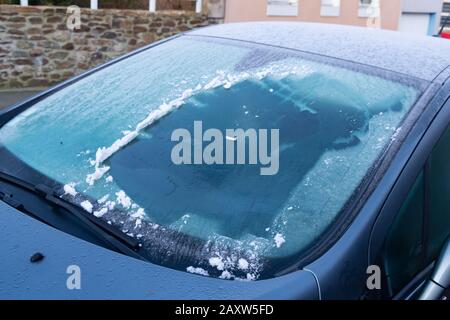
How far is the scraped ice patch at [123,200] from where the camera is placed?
70.4 inches

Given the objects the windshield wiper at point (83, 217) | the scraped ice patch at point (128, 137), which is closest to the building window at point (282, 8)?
the scraped ice patch at point (128, 137)

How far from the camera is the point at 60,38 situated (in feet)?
29.1

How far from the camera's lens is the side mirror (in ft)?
5.22

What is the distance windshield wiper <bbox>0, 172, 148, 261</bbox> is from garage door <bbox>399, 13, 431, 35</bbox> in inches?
600

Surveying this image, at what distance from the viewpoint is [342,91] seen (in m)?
2.02

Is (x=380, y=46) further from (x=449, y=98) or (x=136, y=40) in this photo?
(x=136, y=40)

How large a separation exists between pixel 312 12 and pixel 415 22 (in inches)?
215

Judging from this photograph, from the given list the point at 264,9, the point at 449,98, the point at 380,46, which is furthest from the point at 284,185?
the point at 264,9

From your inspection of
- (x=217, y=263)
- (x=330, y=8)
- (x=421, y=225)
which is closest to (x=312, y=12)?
(x=330, y=8)

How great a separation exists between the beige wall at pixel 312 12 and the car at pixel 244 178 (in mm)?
8639

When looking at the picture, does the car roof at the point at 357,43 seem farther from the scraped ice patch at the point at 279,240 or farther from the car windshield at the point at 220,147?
the scraped ice patch at the point at 279,240

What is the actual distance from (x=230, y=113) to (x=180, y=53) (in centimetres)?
60

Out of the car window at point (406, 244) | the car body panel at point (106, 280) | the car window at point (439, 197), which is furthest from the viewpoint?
the car window at point (439, 197)
